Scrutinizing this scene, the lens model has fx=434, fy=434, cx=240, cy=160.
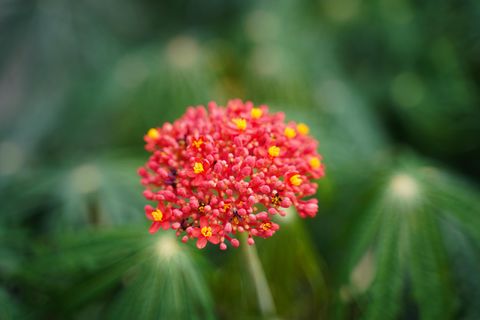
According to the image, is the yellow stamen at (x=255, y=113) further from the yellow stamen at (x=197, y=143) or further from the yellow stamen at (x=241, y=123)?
the yellow stamen at (x=197, y=143)

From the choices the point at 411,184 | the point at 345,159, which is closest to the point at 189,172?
the point at 411,184

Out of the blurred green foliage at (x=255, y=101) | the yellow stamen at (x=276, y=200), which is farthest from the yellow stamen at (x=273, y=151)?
the blurred green foliage at (x=255, y=101)

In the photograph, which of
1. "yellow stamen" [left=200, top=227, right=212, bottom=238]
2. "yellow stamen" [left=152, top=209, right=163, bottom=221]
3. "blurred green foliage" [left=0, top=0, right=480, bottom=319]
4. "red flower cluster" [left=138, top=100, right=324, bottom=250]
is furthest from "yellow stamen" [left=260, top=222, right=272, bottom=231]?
"blurred green foliage" [left=0, top=0, right=480, bottom=319]

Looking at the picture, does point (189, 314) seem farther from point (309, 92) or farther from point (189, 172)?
point (309, 92)

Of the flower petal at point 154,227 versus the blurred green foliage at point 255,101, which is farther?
the blurred green foliage at point 255,101

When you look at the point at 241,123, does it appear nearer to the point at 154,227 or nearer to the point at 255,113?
the point at 255,113
